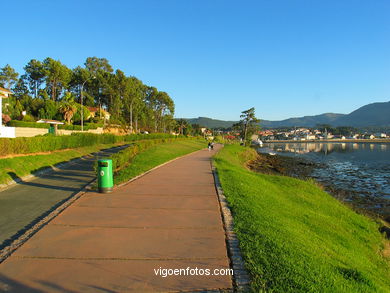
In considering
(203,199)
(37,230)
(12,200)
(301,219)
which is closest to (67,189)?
(12,200)

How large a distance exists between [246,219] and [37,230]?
4.37m

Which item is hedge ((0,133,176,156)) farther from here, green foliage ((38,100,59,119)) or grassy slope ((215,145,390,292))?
green foliage ((38,100,59,119))

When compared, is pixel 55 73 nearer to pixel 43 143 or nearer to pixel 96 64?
pixel 96 64

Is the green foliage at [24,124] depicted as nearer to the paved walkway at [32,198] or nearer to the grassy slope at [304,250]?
the paved walkway at [32,198]

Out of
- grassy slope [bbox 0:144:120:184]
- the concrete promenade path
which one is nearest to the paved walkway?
grassy slope [bbox 0:144:120:184]

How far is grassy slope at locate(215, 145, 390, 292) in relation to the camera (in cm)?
379

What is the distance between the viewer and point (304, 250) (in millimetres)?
4871

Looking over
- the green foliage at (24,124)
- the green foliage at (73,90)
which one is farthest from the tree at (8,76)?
the green foliage at (24,124)

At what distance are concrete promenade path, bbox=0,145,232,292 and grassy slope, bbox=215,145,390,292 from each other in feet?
1.86

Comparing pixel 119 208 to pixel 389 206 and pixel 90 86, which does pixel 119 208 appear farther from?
pixel 90 86

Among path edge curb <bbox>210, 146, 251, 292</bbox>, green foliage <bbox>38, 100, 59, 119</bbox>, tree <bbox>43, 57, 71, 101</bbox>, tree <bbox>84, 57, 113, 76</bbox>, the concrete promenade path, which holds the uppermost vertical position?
tree <bbox>84, 57, 113, 76</bbox>

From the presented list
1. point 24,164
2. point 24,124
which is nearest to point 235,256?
point 24,164

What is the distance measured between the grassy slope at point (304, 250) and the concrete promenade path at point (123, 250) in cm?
57

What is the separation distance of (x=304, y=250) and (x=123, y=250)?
3141mm
